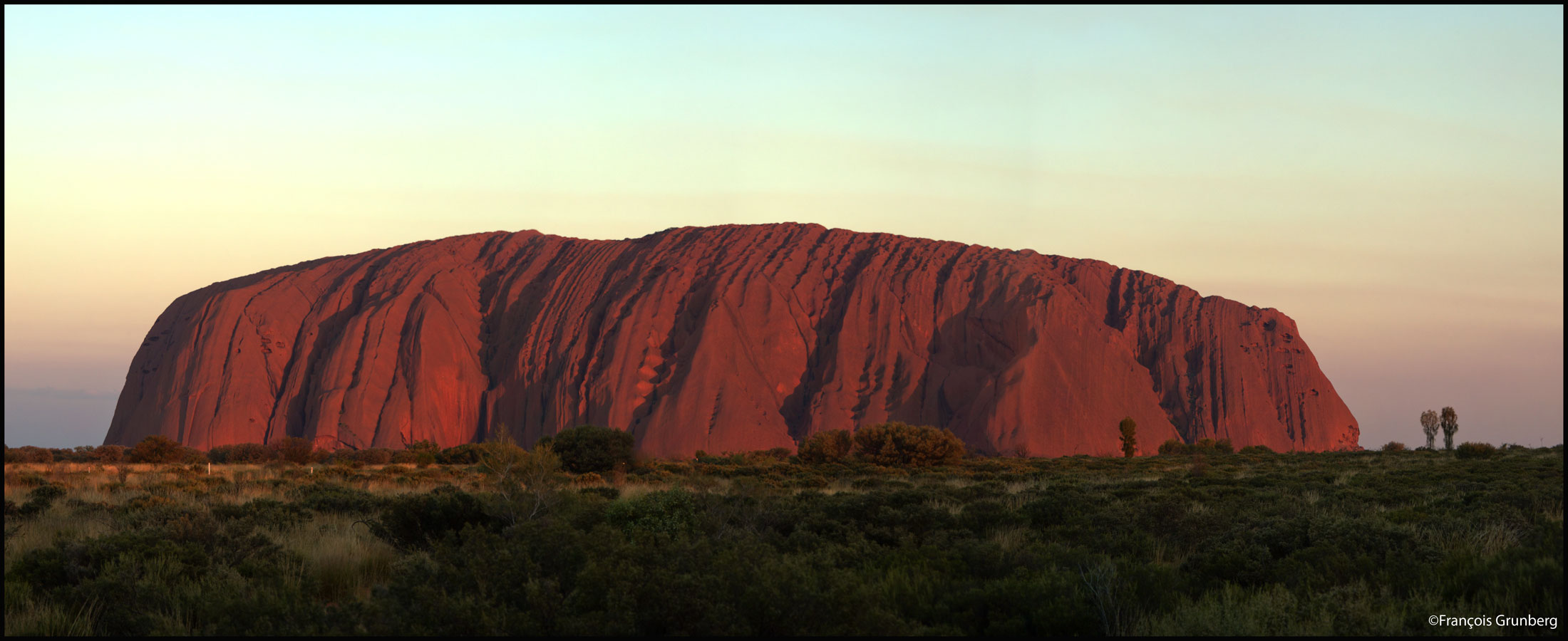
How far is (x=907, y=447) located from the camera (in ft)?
156

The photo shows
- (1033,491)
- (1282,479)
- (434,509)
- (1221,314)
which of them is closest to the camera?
(434,509)

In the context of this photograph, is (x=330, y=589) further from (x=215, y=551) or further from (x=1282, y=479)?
(x=1282, y=479)

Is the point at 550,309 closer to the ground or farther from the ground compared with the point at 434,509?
farther from the ground

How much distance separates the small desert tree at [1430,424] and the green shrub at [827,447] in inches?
1597

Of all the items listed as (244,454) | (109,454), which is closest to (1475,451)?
(244,454)

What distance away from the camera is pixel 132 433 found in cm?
9350

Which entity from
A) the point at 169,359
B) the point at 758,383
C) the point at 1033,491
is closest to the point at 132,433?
the point at 169,359

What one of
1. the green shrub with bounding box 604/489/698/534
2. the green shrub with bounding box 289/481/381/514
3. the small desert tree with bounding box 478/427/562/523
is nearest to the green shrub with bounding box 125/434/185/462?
the green shrub with bounding box 289/481/381/514

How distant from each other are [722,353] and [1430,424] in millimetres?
55443

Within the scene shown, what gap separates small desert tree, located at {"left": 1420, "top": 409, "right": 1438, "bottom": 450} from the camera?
64812 millimetres

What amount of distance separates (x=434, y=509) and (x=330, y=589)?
2.71 metres

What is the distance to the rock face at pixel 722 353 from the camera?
9025 centimetres

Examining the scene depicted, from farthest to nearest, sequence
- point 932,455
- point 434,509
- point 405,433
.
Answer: point 405,433
point 932,455
point 434,509

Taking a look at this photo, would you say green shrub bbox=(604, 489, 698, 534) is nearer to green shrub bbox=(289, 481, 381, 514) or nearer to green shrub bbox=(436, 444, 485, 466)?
green shrub bbox=(289, 481, 381, 514)
